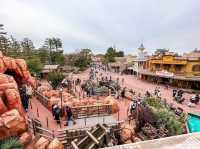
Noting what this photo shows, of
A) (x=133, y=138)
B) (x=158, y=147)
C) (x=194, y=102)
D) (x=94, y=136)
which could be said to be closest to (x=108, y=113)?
(x=133, y=138)

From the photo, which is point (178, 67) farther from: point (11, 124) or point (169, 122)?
point (11, 124)

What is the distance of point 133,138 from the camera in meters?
Result: 11.6

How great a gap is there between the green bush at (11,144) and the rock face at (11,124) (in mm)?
589

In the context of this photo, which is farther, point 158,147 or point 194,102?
point 194,102

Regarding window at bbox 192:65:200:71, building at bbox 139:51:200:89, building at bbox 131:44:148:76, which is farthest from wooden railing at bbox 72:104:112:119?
building at bbox 131:44:148:76

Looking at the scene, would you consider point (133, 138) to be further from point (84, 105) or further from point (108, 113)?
point (84, 105)

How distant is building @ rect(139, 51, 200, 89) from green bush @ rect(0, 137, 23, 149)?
26.3 m

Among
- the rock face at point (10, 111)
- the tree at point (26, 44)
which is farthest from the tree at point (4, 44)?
the rock face at point (10, 111)

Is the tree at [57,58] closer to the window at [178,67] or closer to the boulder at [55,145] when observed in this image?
the window at [178,67]

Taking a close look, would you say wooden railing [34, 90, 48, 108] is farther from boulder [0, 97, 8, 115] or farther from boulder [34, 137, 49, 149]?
boulder [34, 137, 49, 149]

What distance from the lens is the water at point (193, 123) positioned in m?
14.0

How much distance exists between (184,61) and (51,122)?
26.9 meters

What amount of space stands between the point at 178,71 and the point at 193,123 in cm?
1874

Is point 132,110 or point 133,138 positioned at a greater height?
point 132,110
